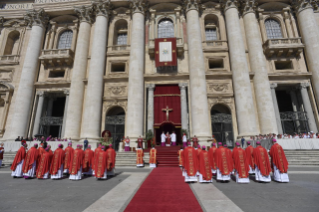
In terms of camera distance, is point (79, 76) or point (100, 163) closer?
point (100, 163)

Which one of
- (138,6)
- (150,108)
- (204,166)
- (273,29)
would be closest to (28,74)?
(150,108)

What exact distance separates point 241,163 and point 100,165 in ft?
18.5

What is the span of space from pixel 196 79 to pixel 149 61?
5.89 metres

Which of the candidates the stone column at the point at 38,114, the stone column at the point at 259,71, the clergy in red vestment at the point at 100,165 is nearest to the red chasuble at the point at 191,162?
the clergy in red vestment at the point at 100,165

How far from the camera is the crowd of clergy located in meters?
7.38

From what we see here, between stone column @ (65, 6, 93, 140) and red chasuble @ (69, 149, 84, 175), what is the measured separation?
10342 mm

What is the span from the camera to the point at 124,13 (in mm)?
21516

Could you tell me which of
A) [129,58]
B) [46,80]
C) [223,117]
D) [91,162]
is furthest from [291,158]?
[46,80]

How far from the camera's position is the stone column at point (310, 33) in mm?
17359

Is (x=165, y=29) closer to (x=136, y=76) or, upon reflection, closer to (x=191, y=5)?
(x=191, y=5)

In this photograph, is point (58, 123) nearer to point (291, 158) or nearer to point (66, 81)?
point (66, 81)

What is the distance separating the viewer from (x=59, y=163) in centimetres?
761

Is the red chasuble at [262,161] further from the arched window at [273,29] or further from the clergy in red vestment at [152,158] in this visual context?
the arched window at [273,29]

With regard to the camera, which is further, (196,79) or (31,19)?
(31,19)
